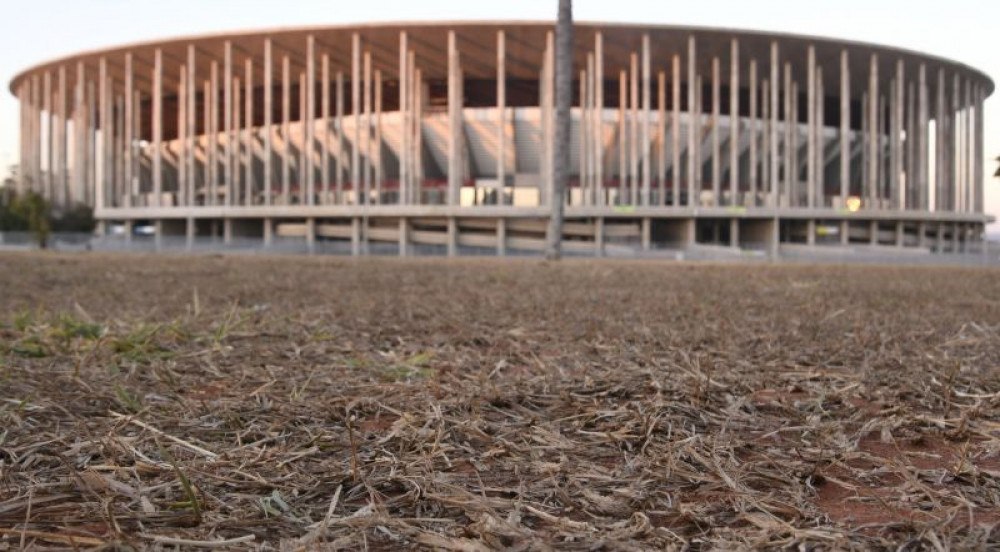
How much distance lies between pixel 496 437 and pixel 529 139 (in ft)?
181

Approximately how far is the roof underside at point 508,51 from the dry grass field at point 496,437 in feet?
149

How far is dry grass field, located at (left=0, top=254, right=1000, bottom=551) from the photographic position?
1.30 m

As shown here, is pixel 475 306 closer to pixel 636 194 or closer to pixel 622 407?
pixel 622 407

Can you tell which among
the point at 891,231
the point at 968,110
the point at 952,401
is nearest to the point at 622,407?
the point at 952,401

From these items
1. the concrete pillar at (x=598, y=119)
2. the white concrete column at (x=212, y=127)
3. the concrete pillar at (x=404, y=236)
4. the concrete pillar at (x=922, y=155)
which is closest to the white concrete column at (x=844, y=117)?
the concrete pillar at (x=922, y=155)

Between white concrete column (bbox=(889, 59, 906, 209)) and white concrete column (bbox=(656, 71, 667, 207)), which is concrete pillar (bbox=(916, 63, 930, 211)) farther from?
white concrete column (bbox=(656, 71, 667, 207))

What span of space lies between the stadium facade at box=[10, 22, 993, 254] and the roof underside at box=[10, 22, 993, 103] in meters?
0.19

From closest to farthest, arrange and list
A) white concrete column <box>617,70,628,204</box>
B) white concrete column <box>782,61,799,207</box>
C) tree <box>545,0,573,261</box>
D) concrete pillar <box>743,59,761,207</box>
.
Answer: tree <box>545,0,573,261</box>, concrete pillar <box>743,59,761,207</box>, white concrete column <box>617,70,628,204</box>, white concrete column <box>782,61,799,207</box>

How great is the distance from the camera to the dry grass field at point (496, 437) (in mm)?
1300

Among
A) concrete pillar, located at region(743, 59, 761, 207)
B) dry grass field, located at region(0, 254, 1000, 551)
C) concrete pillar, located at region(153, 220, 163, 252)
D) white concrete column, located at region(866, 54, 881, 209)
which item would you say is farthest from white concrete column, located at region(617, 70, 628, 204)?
dry grass field, located at region(0, 254, 1000, 551)

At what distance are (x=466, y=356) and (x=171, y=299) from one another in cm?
373

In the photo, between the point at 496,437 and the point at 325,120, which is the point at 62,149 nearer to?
the point at 325,120

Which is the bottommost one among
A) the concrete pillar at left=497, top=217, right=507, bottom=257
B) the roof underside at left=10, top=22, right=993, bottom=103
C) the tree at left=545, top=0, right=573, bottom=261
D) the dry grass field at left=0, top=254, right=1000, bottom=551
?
the dry grass field at left=0, top=254, right=1000, bottom=551

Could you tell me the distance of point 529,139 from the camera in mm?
55906
